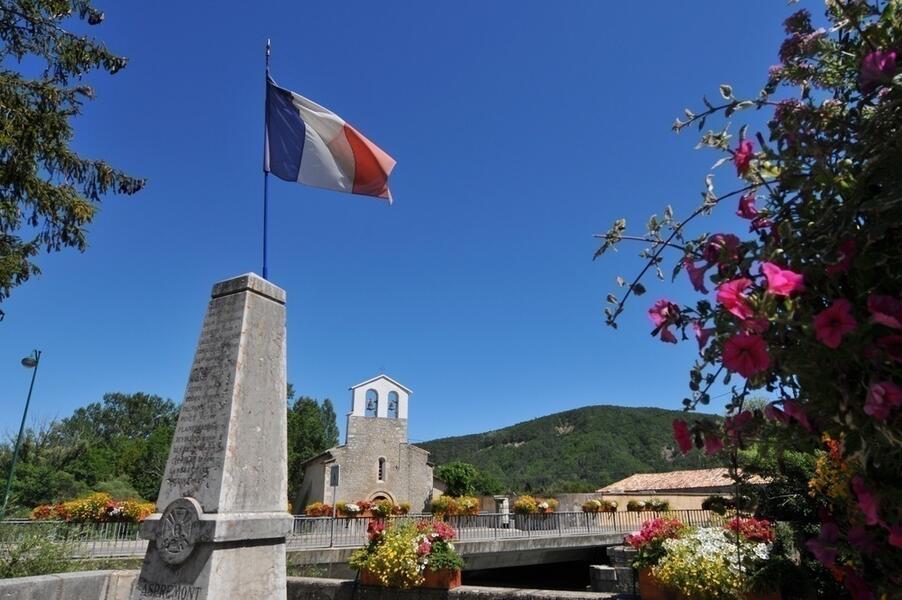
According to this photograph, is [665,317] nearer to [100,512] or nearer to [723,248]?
[723,248]

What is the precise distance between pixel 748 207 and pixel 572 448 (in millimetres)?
92850

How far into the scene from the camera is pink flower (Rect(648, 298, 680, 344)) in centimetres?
180

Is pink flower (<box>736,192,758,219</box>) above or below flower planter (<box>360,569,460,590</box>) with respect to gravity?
above

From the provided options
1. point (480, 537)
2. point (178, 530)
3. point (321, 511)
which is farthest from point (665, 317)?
point (321, 511)

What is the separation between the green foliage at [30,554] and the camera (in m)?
6.71

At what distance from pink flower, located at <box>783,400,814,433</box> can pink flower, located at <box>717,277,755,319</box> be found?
364mm

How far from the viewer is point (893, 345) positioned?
44.4 inches

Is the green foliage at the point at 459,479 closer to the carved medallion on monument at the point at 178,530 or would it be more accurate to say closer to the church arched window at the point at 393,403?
the church arched window at the point at 393,403

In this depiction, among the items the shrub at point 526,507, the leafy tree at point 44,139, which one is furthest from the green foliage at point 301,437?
the leafy tree at point 44,139

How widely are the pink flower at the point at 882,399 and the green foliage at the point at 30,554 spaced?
858 cm

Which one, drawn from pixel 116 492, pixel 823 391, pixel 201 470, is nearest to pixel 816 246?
pixel 823 391

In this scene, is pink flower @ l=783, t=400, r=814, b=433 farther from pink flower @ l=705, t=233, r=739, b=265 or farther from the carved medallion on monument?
the carved medallion on monument

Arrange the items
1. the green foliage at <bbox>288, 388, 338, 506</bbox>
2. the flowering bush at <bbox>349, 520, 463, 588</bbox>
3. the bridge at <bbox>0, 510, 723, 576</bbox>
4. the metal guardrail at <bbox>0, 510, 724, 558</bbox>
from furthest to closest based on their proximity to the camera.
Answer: the green foliage at <bbox>288, 388, 338, 506</bbox>, the bridge at <bbox>0, 510, 723, 576</bbox>, the metal guardrail at <bbox>0, 510, 724, 558</bbox>, the flowering bush at <bbox>349, 520, 463, 588</bbox>

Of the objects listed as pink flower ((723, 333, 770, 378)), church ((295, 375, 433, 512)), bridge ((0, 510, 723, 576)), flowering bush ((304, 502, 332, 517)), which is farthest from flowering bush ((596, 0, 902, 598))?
church ((295, 375, 433, 512))
